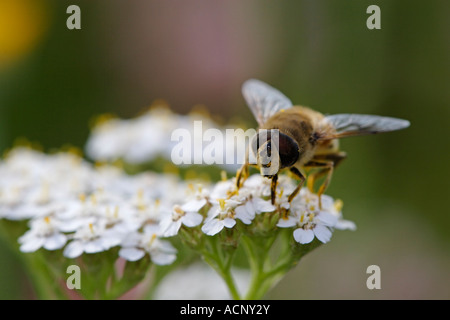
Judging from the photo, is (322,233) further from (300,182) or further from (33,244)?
(33,244)

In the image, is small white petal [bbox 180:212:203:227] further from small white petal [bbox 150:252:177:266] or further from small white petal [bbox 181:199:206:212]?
small white petal [bbox 150:252:177:266]

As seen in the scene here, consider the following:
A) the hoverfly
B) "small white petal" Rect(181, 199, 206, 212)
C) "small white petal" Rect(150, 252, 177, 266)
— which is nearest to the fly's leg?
the hoverfly

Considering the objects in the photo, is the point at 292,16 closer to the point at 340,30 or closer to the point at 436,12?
the point at 340,30

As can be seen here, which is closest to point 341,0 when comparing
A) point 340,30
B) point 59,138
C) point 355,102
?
point 340,30

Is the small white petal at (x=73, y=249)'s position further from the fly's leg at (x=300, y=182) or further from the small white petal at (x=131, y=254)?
the fly's leg at (x=300, y=182)

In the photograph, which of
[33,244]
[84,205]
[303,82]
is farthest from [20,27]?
[33,244]

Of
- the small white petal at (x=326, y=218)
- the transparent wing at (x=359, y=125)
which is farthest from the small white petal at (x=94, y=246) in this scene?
the transparent wing at (x=359, y=125)
